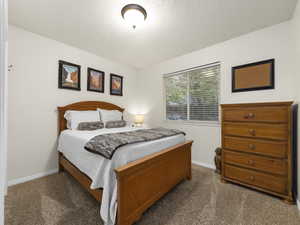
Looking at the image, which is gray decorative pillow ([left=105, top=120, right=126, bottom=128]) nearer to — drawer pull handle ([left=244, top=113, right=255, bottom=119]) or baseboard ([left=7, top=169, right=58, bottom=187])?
baseboard ([left=7, top=169, right=58, bottom=187])

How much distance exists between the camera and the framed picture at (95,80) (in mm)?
3002

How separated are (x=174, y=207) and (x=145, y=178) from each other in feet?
1.80

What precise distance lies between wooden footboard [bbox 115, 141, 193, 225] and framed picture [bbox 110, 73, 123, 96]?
2.30 m

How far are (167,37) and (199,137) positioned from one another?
2.04 m

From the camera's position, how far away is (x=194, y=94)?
3.01 metres

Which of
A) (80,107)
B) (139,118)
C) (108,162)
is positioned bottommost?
(108,162)

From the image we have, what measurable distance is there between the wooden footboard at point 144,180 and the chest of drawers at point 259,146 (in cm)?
79

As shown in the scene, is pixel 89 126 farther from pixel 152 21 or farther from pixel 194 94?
pixel 194 94

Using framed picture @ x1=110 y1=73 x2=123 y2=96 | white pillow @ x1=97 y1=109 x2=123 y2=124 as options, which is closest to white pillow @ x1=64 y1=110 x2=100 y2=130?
white pillow @ x1=97 y1=109 x2=123 y2=124

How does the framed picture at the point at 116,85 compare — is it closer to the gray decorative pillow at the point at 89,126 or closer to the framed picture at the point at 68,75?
the framed picture at the point at 68,75

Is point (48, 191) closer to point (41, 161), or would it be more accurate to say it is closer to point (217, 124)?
point (41, 161)

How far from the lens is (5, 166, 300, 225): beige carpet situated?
4.55 ft

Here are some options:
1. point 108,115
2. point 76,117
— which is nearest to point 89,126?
point 76,117

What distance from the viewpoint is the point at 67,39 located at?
2.49 metres
